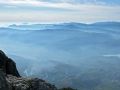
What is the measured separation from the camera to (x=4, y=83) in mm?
36031

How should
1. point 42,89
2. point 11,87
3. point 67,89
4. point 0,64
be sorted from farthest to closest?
point 0,64 → point 67,89 → point 42,89 → point 11,87

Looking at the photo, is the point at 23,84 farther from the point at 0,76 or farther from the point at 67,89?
the point at 67,89

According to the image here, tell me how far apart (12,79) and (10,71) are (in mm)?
17197

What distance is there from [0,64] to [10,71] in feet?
8.38

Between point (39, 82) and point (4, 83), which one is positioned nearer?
point (4, 83)

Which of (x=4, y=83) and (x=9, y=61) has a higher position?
(x=4, y=83)

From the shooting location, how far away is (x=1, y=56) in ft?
200

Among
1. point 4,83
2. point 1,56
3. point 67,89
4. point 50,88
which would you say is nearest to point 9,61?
point 1,56

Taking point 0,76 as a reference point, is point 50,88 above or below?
below

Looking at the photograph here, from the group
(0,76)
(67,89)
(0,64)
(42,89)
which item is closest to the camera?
(0,76)

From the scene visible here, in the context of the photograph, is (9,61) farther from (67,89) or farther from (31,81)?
(31,81)

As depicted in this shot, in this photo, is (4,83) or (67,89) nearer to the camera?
(4,83)

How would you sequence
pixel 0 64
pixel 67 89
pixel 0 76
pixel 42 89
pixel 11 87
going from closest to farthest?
1. pixel 0 76
2. pixel 11 87
3. pixel 42 89
4. pixel 67 89
5. pixel 0 64

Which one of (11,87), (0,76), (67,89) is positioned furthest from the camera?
(67,89)
